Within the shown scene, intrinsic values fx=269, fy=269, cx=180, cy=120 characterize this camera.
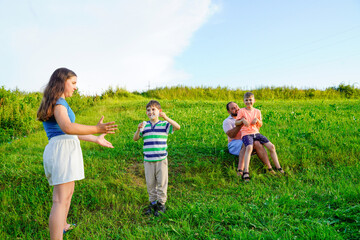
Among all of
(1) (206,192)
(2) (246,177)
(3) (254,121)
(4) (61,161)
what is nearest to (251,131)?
(3) (254,121)

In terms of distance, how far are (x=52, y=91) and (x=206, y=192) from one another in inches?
135

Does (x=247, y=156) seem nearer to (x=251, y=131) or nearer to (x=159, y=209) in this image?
(x=251, y=131)

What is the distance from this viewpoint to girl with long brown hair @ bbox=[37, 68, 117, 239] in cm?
324

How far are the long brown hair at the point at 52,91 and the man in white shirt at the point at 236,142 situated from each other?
12.5 ft

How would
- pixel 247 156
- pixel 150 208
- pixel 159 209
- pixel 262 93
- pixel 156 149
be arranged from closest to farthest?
pixel 156 149 → pixel 159 209 → pixel 150 208 → pixel 247 156 → pixel 262 93

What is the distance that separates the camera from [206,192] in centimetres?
536

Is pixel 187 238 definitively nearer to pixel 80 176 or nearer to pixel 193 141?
pixel 80 176

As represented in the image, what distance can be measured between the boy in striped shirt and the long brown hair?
1352mm

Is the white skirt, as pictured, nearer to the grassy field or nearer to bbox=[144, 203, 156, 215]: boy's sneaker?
the grassy field

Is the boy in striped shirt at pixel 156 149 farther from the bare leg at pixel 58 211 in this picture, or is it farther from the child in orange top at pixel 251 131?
the child in orange top at pixel 251 131

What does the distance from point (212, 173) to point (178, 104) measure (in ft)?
37.2

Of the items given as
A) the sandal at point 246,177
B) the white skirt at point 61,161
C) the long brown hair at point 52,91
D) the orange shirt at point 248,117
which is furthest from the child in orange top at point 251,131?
the long brown hair at point 52,91

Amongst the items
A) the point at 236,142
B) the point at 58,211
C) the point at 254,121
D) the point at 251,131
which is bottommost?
the point at 58,211

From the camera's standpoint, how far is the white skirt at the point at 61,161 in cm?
330
